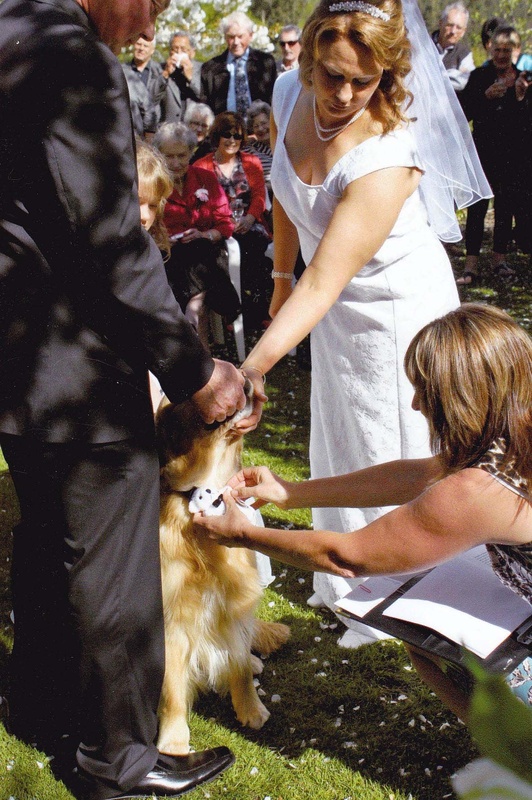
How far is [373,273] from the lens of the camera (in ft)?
10.5

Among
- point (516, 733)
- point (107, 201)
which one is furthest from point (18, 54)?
point (516, 733)

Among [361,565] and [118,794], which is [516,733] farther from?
[118,794]

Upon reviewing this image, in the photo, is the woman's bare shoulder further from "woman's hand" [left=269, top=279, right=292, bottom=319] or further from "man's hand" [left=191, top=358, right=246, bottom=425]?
"woman's hand" [left=269, top=279, right=292, bottom=319]

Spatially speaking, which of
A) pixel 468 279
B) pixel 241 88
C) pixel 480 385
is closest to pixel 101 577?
pixel 480 385

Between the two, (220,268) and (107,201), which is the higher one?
(107,201)

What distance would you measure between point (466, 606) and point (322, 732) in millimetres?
1058

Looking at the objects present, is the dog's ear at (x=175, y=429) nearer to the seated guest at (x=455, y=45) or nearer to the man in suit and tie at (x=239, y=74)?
the man in suit and tie at (x=239, y=74)

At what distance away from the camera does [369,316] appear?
329 cm

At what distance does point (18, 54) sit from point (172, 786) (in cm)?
232

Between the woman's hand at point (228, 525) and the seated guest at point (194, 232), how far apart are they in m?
4.71

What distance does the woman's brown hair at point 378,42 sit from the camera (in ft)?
8.90

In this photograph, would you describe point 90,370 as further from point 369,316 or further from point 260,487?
point 369,316

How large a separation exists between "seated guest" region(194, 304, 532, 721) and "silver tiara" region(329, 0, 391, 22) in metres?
Answer: 1.09

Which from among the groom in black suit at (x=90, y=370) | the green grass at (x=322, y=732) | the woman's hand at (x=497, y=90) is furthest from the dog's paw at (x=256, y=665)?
the woman's hand at (x=497, y=90)
